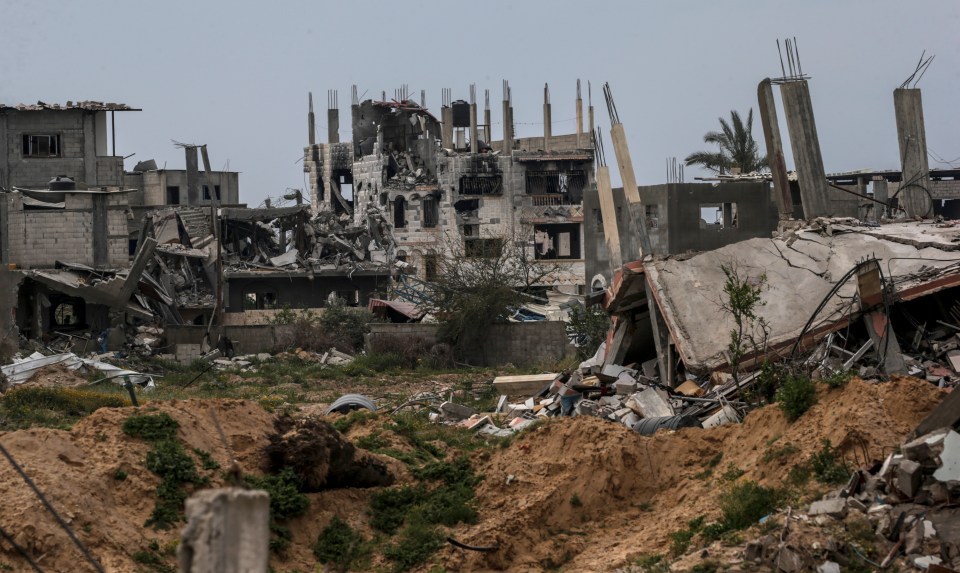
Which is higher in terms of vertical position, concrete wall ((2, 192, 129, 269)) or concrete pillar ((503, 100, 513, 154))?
concrete pillar ((503, 100, 513, 154))

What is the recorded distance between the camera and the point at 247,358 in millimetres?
32719

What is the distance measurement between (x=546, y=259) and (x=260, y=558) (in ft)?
180

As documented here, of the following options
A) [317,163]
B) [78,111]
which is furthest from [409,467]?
[317,163]

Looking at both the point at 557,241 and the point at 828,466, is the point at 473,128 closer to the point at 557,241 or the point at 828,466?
the point at 557,241

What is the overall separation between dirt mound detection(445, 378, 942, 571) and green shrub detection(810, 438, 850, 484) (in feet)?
0.37

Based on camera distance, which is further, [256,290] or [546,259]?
[546,259]

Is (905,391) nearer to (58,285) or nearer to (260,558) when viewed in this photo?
(260,558)

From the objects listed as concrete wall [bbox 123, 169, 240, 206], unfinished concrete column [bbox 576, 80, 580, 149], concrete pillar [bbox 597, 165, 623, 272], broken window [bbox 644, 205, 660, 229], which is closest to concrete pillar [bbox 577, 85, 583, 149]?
unfinished concrete column [bbox 576, 80, 580, 149]

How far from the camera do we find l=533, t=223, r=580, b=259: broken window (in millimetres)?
61219

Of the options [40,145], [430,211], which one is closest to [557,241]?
[430,211]

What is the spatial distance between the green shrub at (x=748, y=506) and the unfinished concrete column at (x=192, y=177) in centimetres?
5011

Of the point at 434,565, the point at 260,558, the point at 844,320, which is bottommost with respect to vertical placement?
the point at 434,565

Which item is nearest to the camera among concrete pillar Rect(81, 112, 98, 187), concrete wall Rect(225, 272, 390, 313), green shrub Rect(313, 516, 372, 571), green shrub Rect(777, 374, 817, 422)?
green shrub Rect(313, 516, 372, 571)

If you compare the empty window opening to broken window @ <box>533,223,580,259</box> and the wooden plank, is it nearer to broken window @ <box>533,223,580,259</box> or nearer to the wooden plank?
broken window @ <box>533,223,580,259</box>
